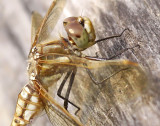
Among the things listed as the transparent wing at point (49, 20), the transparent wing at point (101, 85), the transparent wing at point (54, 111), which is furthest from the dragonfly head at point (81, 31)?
the transparent wing at point (54, 111)

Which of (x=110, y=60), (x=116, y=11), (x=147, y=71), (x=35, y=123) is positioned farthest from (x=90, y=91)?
(x=35, y=123)

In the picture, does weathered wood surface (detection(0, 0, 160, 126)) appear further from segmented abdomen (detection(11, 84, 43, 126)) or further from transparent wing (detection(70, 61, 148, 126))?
segmented abdomen (detection(11, 84, 43, 126))

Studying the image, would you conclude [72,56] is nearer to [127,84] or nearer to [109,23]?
[109,23]

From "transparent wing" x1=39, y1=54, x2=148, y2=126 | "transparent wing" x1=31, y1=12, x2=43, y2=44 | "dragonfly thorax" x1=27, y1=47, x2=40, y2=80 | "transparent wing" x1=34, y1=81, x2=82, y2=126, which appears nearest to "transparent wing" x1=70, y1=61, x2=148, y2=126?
"transparent wing" x1=39, y1=54, x2=148, y2=126

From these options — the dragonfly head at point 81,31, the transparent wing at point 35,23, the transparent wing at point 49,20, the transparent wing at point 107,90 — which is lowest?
the transparent wing at point 107,90

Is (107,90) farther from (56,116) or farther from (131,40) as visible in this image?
(56,116)

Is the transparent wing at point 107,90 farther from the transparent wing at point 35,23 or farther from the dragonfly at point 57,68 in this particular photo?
the transparent wing at point 35,23

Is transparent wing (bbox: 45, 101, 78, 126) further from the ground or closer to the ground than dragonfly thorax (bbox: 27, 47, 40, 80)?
closer to the ground
